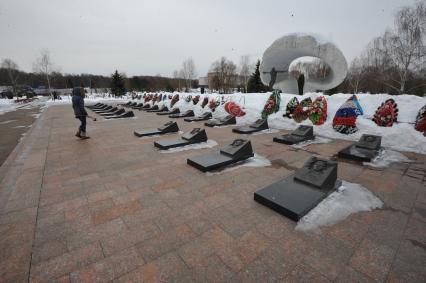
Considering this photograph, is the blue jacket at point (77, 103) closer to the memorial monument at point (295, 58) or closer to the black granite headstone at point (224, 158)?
the black granite headstone at point (224, 158)

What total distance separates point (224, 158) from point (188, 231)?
2.44 meters

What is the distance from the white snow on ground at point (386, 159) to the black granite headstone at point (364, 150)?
0.11 metres

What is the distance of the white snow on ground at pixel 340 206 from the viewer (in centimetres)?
278

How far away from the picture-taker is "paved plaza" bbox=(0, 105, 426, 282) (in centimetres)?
204

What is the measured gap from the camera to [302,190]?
3.38 meters

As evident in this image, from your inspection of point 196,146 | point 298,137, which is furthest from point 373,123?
point 196,146

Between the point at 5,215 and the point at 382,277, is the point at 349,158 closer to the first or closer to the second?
the point at 382,277

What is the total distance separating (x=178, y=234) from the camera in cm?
255

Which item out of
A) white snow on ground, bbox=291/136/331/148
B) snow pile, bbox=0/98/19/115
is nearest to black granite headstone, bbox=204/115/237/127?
white snow on ground, bbox=291/136/331/148

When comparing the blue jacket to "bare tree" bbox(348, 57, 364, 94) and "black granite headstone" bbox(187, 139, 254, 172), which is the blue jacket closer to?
"black granite headstone" bbox(187, 139, 254, 172)

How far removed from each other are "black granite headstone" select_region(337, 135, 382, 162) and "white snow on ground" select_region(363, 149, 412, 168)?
105 millimetres

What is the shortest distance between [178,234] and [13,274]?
154 cm

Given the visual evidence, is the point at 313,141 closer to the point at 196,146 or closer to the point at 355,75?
the point at 196,146

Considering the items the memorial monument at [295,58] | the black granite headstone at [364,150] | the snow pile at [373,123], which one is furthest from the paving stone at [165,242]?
the memorial monument at [295,58]
